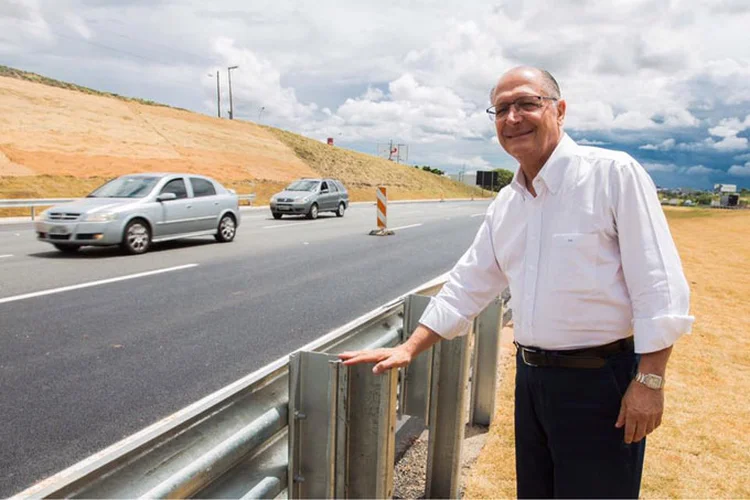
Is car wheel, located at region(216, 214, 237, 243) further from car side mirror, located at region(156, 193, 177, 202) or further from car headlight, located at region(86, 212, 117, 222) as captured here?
car headlight, located at region(86, 212, 117, 222)

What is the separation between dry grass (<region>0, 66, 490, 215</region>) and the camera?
33.6 meters

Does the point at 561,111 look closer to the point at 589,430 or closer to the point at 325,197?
the point at 589,430

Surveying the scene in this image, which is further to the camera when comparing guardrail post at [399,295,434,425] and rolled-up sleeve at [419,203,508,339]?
guardrail post at [399,295,434,425]

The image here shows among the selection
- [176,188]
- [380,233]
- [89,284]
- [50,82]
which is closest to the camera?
[89,284]

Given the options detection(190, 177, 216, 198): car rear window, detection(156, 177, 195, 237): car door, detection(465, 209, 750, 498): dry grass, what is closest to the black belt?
detection(465, 209, 750, 498): dry grass

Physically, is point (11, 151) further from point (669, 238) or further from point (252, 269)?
point (669, 238)

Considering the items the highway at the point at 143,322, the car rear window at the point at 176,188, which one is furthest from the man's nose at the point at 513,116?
the car rear window at the point at 176,188

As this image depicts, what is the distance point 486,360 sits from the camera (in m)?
4.07

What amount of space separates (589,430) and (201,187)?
12938 millimetres

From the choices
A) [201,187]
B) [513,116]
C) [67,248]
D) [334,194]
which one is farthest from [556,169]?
[334,194]

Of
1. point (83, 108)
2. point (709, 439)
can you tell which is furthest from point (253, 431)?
point (83, 108)

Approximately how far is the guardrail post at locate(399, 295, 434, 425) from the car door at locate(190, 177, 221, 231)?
36.4ft

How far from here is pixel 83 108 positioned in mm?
49844

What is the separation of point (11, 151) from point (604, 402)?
38859 millimetres
